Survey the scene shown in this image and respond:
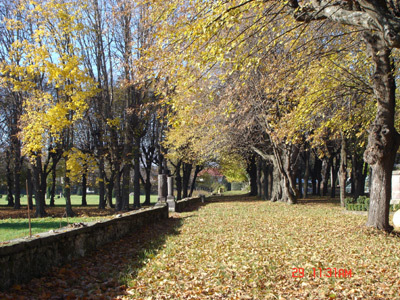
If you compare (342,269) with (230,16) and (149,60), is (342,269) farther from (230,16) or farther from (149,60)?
(149,60)

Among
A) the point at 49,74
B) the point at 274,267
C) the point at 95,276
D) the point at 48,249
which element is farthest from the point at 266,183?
the point at 48,249

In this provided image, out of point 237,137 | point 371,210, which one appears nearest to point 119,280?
point 371,210

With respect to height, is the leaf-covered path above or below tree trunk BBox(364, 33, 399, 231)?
below

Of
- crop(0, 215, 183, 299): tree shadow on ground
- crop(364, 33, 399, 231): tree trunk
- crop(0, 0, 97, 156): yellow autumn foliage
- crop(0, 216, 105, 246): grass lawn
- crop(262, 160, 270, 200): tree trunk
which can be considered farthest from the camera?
crop(262, 160, 270, 200): tree trunk

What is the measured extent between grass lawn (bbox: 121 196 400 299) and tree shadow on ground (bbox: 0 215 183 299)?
220mm

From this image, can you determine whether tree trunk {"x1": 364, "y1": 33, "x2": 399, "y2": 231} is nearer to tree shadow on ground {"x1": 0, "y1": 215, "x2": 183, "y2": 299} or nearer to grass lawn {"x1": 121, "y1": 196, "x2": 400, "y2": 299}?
grass lawn {"x1": 121, "y1": 196, "x2": 400, "y2": 299}

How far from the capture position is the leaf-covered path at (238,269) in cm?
454

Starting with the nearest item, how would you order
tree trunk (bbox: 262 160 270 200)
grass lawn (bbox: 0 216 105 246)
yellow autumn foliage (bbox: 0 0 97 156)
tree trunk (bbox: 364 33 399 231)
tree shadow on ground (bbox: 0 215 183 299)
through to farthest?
tree shadow on ground (bbox: 0 215 183 299) < tree trunk (bbox: 364 33 399 231) < grass lawn (bbox: 0 216 105 246) < yellow autumn foliage (bbox: 0 0 97 156) < tree trunk (bbox: 262 160 270 200)

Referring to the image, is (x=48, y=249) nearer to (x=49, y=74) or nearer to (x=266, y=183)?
(x=49, y=74)

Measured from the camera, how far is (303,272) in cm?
529

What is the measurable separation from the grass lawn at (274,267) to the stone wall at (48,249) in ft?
4.57

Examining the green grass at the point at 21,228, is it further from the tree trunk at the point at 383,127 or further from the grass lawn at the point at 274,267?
the tree trunk at the point at 383,127

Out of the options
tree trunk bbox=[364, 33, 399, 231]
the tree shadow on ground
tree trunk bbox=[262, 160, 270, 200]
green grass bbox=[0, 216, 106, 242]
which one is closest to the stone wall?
the tree shadow on ground

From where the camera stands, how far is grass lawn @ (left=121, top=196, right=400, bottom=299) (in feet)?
14.9
